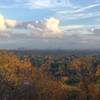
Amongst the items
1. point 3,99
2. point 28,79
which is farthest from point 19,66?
point 3,99

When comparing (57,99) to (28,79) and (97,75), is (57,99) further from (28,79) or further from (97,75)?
(97,75)

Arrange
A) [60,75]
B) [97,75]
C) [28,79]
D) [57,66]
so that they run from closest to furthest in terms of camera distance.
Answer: [28,79] < [97,75] < [60,75] < [57,66]

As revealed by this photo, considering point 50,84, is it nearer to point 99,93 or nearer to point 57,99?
point 57,99

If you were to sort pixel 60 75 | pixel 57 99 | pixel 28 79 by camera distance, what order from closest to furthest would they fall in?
pixel 57 99 < pixel 28 79 < pixel 60 75

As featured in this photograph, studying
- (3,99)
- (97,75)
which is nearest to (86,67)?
(97,75)

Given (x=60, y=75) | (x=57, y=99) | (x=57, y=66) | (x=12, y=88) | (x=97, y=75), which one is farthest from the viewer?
(x=57, y=66)

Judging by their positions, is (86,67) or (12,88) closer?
(12,88)

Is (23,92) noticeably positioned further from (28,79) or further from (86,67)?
(86,67)

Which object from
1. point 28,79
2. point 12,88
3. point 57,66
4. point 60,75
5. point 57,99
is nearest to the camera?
point 57,99

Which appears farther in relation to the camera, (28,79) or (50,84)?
(28,79)
